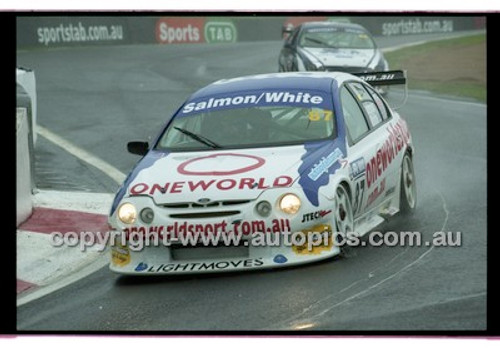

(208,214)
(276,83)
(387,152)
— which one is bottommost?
(208,214)

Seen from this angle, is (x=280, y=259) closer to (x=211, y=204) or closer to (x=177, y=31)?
(x=211, y=204)

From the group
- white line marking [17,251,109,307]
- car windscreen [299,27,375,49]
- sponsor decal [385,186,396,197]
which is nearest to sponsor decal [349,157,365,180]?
sponsor decal [385,186,396,197]

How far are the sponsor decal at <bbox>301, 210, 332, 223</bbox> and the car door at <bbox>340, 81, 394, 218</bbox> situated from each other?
664mm

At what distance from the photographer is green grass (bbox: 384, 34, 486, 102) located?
22.3m

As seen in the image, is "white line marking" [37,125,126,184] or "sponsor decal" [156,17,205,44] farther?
"sponsor decal" [156,17,205,44]

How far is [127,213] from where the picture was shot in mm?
8164

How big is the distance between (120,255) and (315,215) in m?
1.39

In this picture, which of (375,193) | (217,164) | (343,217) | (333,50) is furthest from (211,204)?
(333,50)

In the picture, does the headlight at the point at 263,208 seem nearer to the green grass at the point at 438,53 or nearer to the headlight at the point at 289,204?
the headlight at the point at 289,204

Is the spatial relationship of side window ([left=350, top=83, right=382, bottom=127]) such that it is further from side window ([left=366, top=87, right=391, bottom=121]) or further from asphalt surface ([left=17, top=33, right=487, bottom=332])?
asphalt surface ([left=17, top=33, right=487, bottom=332])

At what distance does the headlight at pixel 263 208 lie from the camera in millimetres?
7973

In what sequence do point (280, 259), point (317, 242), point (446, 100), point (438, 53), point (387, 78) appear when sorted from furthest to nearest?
point (438, 53) → point (446, 100) → point (387, 78) → point (317, 242) → point (280, 259)

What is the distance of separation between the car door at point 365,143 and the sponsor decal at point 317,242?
66cm

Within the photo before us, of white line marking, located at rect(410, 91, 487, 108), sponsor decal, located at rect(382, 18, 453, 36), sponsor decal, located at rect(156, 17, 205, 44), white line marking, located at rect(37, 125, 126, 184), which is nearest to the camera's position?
white line marking, located at rect(37, 125, 126, 184)
